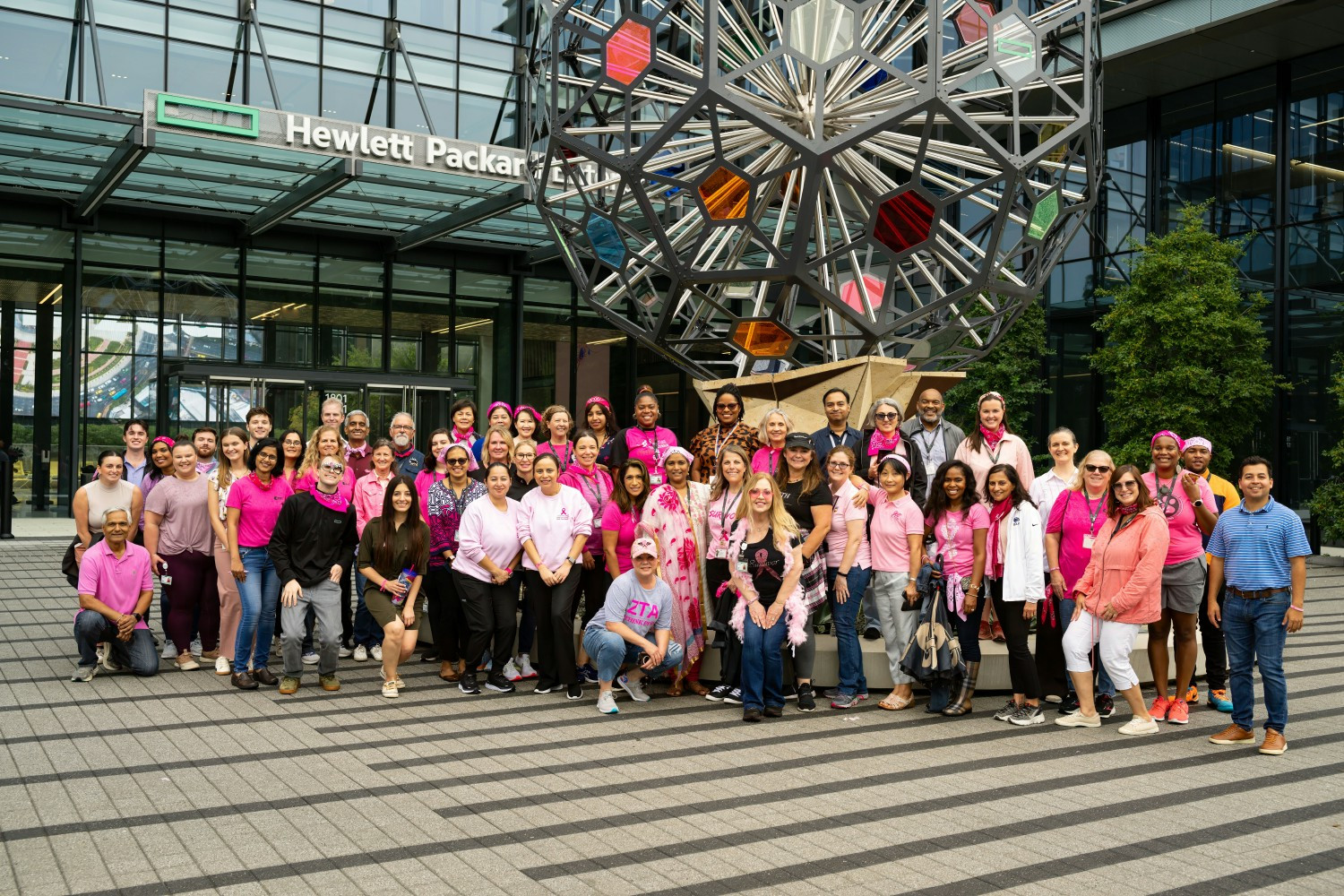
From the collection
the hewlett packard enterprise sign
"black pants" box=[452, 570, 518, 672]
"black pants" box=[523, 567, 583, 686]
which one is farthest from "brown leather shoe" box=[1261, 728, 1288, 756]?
the hewlett packard enterprise sign

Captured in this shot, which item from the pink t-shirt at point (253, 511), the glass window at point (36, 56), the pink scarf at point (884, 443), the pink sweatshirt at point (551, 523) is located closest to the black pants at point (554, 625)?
the pink sweatshirt at point (551, 523)

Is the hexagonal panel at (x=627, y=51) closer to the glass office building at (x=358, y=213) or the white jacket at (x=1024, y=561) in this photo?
the white jacket at (x=1024, y=561)

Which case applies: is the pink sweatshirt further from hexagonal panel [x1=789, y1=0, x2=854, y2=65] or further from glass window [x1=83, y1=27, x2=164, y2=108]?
glass window [x1=83, y1=27, x2=164, y2=108]

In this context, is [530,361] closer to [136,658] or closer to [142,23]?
[142,23]

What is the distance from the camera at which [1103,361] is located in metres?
25.9

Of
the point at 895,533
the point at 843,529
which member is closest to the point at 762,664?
the point at 843,529

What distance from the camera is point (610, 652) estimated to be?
8289 mm

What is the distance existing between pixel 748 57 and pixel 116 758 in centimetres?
955

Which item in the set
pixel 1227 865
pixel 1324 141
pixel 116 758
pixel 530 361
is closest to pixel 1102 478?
pixel 1227 865

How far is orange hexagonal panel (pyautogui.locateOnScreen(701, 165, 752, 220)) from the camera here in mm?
10758

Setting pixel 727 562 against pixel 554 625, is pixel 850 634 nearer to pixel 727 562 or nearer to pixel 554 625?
pixel 727 562

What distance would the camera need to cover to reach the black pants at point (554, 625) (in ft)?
28.7

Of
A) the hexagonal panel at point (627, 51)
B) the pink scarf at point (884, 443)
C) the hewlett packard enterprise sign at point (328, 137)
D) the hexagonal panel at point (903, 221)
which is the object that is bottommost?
the pink scarf at point (884, 443)

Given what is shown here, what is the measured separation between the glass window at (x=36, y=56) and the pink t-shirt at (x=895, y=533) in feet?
69.4
